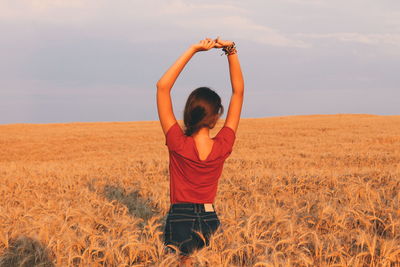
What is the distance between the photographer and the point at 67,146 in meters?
24.8

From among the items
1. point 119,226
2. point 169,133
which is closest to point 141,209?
point 119,226

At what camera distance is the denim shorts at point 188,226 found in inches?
112

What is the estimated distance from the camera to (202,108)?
104 inches

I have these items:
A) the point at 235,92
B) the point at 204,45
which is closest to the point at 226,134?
the point at 235,92

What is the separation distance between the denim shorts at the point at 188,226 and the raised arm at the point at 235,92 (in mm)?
713

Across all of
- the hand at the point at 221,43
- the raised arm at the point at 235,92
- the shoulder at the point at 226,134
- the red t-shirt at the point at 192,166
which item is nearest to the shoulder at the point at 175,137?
the red t-shirt at the point at 192,166

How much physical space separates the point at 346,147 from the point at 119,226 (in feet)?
52.8

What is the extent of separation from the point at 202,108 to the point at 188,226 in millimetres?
910

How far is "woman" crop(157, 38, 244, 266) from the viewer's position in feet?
8.83

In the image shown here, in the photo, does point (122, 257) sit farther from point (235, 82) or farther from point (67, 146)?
point (67, 146)

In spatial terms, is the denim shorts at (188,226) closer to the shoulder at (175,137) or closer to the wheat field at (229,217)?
the wheat field at (229,217)

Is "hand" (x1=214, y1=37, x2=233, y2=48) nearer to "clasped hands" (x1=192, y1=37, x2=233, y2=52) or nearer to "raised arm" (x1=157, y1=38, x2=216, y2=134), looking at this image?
"clasped hands" (x1=192, y1=37, x2=233, y2=52)

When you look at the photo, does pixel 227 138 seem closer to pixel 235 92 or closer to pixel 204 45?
pixel 235 92

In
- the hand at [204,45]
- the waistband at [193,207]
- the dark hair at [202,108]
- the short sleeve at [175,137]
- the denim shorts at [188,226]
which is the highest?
the hand at [204,45]
